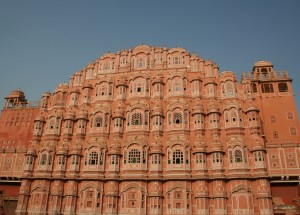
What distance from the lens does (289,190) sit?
99.9 ft

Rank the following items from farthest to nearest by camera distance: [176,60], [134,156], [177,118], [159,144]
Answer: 1. [176,60]
2. [177,118]
3. [134,156]
4. [159,144]

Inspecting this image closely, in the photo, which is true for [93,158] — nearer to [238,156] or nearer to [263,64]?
[238,156]

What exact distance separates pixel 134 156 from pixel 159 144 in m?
3.31

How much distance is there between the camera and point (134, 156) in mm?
32781

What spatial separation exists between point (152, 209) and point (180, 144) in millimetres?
7837

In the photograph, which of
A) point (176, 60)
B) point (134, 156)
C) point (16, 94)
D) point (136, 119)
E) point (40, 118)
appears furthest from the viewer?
point (16, 94)

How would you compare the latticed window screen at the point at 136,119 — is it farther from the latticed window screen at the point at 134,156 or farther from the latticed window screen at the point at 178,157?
the latticed window screen at the point at 178,157

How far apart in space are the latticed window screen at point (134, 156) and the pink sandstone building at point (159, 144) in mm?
117

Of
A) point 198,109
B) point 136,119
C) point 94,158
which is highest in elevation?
point 198,109

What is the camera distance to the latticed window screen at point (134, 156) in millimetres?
32500

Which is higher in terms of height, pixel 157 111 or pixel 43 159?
pixel 157 111

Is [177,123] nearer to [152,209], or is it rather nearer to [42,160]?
[152,209]

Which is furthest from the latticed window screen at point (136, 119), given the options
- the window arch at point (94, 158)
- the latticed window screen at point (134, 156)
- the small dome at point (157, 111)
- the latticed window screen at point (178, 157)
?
the latticed window screen at point (178, 157)

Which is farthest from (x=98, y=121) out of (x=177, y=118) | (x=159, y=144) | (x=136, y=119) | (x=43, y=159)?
(x=177, y=118)
